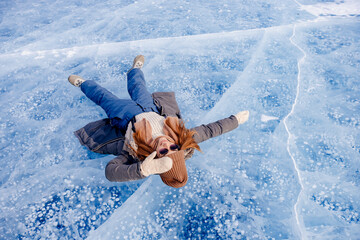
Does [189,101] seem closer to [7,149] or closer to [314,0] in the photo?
[7,149]

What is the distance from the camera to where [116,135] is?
5.89 ft

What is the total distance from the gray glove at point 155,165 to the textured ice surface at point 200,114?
388 mm

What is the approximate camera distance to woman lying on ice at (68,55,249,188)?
1.32m

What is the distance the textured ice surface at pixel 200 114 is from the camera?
148 centimetres

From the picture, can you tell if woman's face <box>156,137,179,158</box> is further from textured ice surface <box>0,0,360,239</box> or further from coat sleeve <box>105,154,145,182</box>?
textured ice surface <box>0,0,360,239</box>

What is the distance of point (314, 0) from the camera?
3.60 m

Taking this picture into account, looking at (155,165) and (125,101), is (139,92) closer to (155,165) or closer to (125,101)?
(125,101)

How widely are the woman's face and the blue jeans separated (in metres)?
0.47

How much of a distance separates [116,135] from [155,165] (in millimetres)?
663

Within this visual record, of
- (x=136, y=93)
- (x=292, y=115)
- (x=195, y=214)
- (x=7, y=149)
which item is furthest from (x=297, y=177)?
(x=7, y=149)

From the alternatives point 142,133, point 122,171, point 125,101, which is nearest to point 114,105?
point 125,101

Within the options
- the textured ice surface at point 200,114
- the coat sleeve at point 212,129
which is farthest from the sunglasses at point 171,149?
the textured ice surface at point 200,114

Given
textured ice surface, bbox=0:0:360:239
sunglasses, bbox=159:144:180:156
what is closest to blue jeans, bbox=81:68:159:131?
textured ice surface, bbox=0:0:360:239

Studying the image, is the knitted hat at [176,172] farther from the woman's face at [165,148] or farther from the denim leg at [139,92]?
the denim leg at [139,92]
